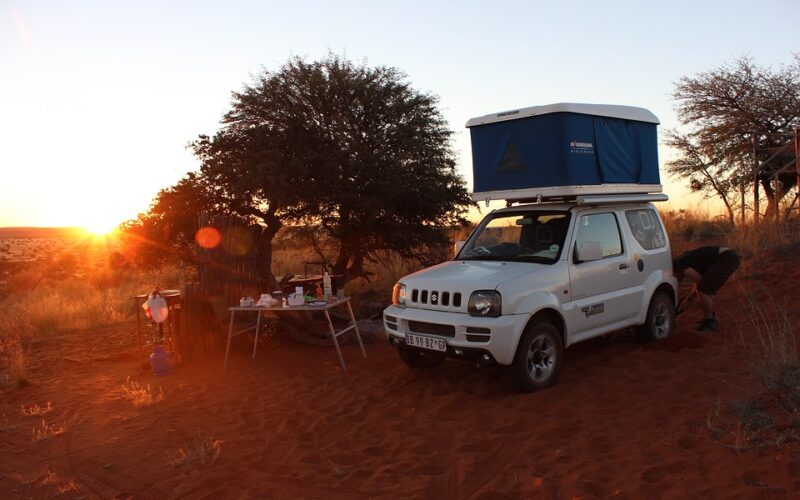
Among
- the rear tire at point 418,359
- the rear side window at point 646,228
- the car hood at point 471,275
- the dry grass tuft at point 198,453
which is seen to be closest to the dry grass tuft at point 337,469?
the dry grass tuft at point 198,453

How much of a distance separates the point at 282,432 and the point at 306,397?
1.15 m

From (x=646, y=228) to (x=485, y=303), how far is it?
324cm

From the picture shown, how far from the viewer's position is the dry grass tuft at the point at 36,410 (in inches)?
290

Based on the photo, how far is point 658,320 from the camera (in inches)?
332

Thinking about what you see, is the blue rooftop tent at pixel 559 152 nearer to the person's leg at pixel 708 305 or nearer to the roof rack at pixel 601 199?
the roof rack at pixel 601 199

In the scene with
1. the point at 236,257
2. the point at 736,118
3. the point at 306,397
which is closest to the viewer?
the point at 306,397

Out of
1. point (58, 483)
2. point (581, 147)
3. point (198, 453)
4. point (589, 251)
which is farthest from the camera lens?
point (581, 147)

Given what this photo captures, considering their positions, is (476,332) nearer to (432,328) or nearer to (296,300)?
(432,328)

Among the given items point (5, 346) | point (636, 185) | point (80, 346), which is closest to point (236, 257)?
point (80, 346)

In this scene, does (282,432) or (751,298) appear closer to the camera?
(282,432)

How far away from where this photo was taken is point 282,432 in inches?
242

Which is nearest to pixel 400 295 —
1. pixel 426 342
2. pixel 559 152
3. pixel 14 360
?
pixel 426 342

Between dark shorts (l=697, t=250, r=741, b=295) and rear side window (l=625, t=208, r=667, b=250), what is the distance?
97cm

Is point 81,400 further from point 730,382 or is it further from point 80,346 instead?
point 730,382
